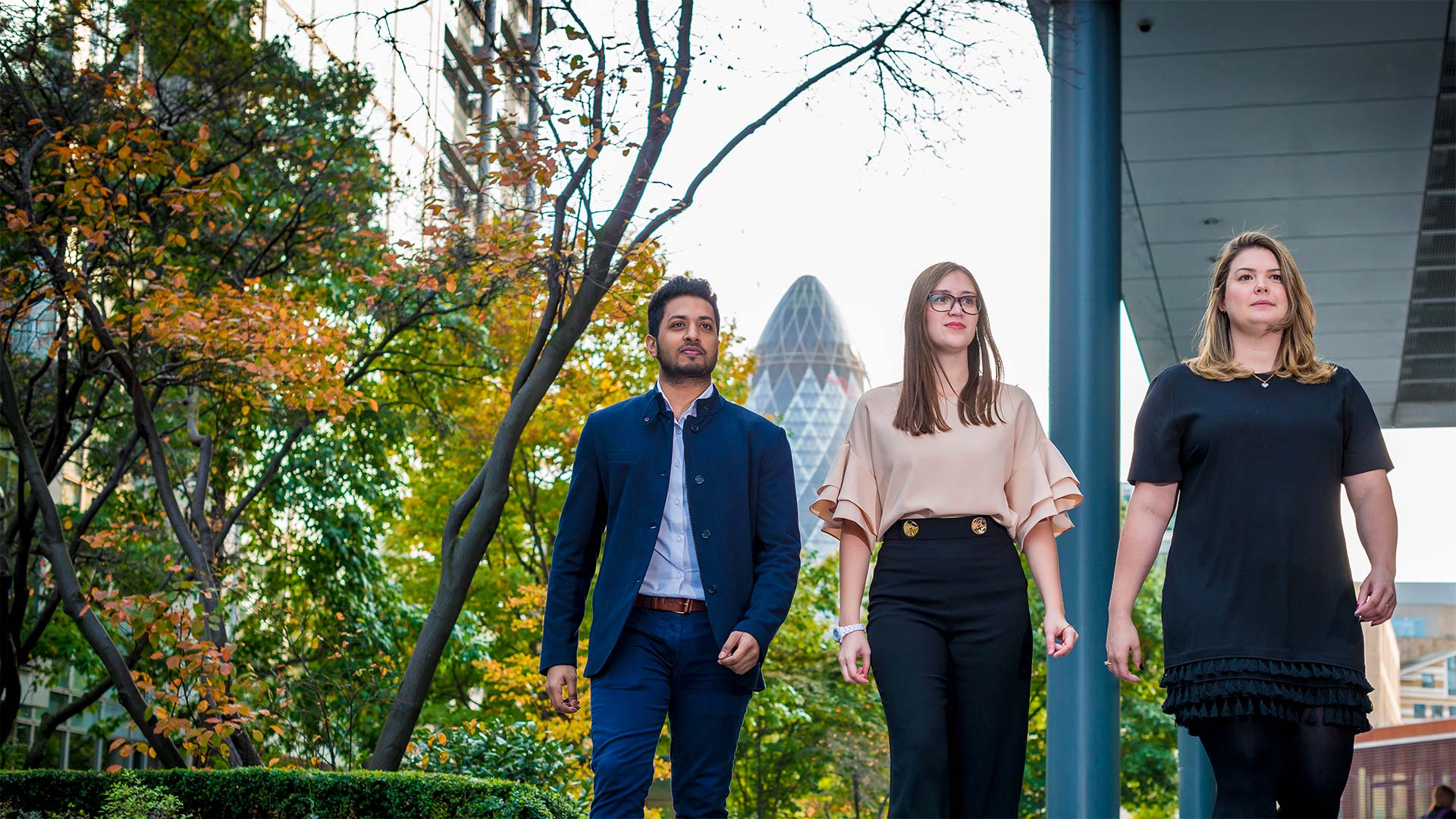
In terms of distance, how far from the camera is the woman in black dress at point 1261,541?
389 centimetres

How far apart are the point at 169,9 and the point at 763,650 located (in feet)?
44.7

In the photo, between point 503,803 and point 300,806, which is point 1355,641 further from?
point 300,806

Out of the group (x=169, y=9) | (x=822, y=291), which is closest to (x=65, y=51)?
(x=169, y=9)

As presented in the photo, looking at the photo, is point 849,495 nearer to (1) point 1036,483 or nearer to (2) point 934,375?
(2) point 934,375

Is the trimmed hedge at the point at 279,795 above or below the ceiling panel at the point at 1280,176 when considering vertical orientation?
below

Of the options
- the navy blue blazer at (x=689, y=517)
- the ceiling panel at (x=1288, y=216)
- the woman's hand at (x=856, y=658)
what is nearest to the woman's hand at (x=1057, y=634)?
the woman's hand at (x=856, y=658)

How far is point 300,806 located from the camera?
9336 millimetres

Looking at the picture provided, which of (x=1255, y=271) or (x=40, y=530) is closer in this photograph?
(x=1255, y=271)

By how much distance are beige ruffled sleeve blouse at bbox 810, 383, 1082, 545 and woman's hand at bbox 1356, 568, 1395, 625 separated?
860 millimetres

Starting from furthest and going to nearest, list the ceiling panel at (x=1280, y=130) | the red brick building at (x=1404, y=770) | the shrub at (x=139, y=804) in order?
the red brick building at (x=1404, y=770) → the ceiling panel at (x=1280, y=130) → the shrub at (x=139, y=804)

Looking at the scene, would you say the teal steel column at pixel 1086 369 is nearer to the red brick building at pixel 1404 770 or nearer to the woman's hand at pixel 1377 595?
the woman's hand at pixel 1377 595

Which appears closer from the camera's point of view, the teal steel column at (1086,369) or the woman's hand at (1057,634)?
the woman's hand at (1057,634)

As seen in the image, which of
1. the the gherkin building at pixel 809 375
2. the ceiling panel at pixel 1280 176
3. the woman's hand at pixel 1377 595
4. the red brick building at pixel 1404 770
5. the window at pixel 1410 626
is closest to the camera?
the woman's hand at pixel 1377 595

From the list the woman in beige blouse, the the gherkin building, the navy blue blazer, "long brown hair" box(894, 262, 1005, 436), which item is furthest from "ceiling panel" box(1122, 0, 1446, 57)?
the the gherkin building
